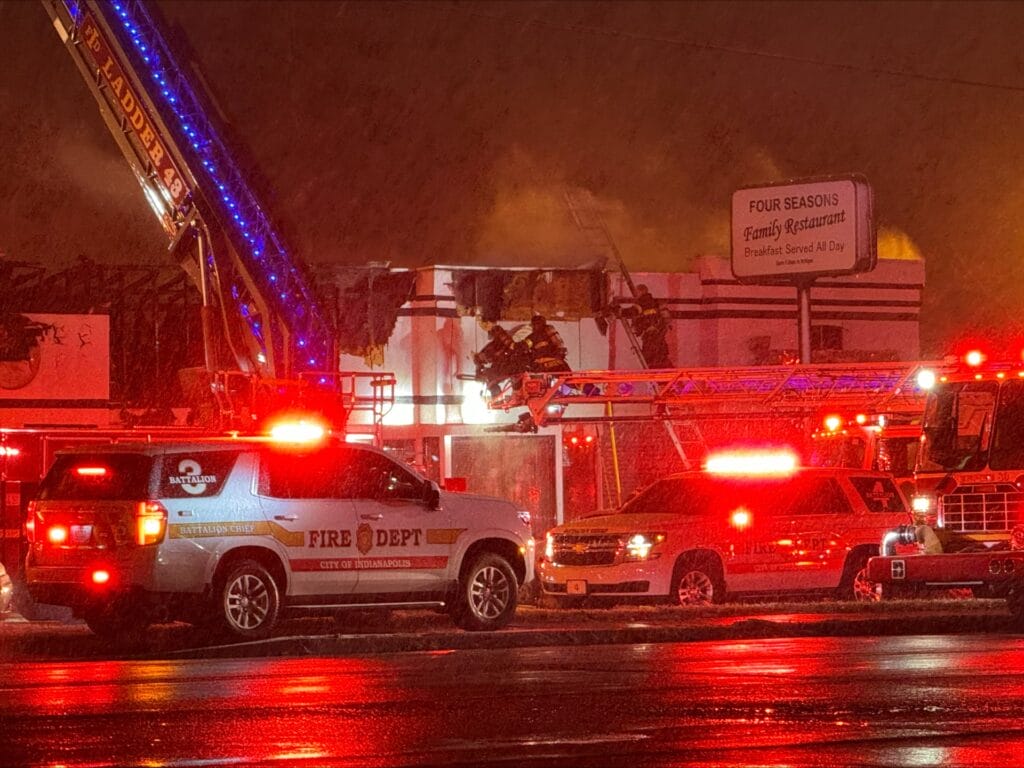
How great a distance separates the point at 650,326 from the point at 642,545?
1786 centimetres

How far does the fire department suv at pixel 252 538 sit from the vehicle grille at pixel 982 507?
14.6 ft

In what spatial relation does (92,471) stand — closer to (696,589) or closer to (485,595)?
(485,595)

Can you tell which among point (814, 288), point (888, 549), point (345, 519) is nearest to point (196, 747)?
point (345, 519)

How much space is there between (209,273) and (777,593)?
8.78m

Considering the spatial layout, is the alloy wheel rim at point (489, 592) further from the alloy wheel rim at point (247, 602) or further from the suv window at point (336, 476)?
the alloy wheel rim at point (247, 602)

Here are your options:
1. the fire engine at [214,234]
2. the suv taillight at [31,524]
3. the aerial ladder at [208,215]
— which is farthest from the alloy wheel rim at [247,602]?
the aerial ladder at [208,215]

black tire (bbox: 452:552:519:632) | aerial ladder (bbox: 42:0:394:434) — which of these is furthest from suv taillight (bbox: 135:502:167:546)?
aerial ladder (bbox: 42:0:394:434)

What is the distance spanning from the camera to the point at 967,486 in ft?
58.6

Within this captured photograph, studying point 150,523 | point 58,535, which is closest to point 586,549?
point 150,523

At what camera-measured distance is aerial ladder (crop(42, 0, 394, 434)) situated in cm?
2300

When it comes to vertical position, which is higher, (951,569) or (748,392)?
(748,392)

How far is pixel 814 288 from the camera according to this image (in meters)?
40.2

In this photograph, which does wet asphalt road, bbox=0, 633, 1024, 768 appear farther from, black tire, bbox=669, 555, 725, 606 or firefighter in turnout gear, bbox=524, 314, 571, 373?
firefighter in turnout gear, bbox=524, 314, 571, 373

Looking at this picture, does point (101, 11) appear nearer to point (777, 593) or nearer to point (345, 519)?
point (345, 519)
